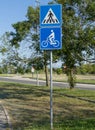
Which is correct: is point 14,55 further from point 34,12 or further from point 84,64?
point 84,64

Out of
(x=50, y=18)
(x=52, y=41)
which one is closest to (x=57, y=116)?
(x=52, y=41)

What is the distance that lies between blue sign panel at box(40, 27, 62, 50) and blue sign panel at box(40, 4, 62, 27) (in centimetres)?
18

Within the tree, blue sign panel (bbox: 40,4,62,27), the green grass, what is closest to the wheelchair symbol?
blue sign panel (bbox: 40,4,62,27)

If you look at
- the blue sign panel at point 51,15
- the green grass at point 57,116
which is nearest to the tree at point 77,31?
the green grass at point 57,116

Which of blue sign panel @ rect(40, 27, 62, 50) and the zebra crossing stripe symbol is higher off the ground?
the zebra crossing stripe symbol

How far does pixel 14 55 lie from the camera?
3709 cm

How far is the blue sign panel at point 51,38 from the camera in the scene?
12.7 meters

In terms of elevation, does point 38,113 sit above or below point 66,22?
below

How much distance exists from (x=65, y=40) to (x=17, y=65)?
1497 cm

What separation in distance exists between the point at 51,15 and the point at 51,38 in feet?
2.25

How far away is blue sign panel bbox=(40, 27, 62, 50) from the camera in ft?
41.8

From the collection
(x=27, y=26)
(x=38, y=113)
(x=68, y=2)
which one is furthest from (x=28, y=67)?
(x=38, y=113)

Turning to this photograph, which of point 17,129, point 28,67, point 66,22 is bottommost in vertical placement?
point 17,129

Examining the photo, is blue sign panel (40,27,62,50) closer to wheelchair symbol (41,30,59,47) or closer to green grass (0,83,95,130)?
wheelchair symbol (41,30,59,47)
